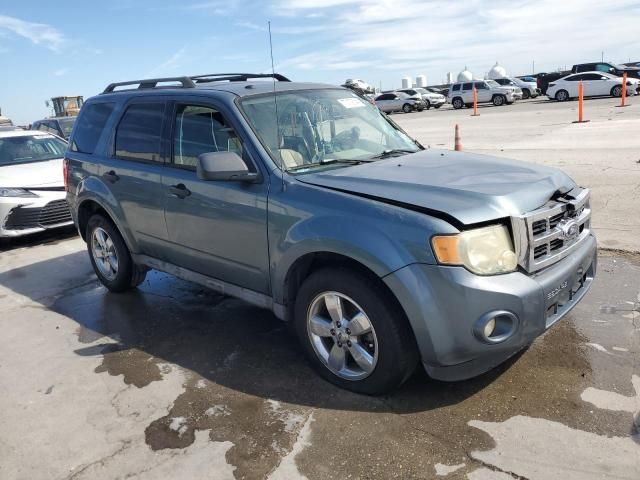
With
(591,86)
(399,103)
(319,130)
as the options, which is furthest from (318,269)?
(399,103)

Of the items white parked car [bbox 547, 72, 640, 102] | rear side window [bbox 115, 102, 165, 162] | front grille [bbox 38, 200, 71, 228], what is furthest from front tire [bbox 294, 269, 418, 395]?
white parked car [bbox 547, 72, 640, 102]

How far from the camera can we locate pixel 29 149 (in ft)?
29.9

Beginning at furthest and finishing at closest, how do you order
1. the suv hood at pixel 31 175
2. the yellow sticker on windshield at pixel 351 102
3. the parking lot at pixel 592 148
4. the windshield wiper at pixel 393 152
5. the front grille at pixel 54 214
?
1. the suv hood at pixel 31 175
2. the front grille at pixel 54 214
3. the parking lot at pixel 592 148
4. the yellow sticker on windshield at pixel 351 102
5. the windshield wiper at pixel 393 152

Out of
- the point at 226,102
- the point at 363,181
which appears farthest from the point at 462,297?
the point at 226,102

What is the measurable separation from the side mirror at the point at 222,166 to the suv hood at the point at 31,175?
531 centimetres

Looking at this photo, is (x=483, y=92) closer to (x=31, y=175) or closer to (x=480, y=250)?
(x=31, y=175)

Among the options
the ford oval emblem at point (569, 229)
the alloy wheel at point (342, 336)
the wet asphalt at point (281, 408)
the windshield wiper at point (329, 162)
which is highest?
the windshield wiper at point (329, 162)

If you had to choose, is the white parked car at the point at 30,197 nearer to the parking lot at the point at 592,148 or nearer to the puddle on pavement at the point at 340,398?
the puddle on pavement at the point at 340,398


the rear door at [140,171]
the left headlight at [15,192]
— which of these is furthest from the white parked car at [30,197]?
the rear door at [140,171]

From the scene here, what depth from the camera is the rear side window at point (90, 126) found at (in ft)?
17.4

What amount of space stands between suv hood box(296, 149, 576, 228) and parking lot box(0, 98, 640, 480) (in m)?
1.10

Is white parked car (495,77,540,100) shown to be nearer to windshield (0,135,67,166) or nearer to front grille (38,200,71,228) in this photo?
windshield (0,135,67,166)

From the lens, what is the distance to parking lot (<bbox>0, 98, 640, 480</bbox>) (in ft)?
9.18

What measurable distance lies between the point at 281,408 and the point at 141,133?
2.70m
